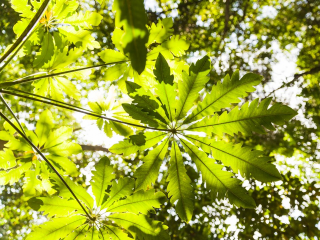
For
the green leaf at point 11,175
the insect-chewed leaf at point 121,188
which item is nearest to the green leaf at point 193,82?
the insect-chewed leaf at point 121,188

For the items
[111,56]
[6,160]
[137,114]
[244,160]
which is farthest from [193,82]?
[6,160]

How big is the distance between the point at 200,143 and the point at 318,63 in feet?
21.2

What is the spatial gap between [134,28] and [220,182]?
1.19 m

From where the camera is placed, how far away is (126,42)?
1.56 feet

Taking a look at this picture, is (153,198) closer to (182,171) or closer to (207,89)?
(182,171)

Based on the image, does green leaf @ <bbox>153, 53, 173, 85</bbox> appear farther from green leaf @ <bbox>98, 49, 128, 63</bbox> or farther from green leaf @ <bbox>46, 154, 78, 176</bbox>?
green leaf @ <bbox>46, 154, 78, 176</bbox>

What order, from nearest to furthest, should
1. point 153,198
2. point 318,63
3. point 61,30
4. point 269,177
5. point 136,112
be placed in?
1. point 269,177
2. point 136,112
3. point 153,198
4. point 61,30
5. point 318,63

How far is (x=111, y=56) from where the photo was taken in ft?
6.11

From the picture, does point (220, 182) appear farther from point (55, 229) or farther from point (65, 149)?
point (65, 149)

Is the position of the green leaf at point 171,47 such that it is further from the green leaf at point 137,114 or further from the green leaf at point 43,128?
the green leaf at point 43,128

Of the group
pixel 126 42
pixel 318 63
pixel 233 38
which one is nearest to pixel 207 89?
pixel 233 38

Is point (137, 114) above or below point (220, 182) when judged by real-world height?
above

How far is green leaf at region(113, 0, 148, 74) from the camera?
18.6 inches

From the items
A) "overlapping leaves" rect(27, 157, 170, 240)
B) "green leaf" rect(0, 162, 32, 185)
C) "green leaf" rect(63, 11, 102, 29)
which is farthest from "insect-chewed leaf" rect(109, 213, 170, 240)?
"green leaf" rect(63, 11, 102, 29)
